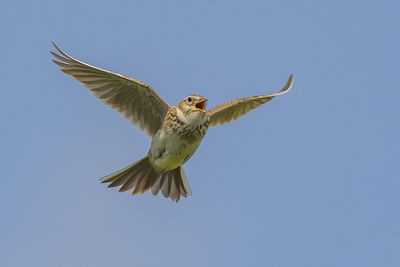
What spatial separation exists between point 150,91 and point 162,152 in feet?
3.36

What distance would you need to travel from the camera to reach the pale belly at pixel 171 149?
13.3 metres

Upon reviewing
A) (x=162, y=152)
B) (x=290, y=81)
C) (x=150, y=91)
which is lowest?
(x=162, y=152)

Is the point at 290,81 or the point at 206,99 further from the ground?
the point at 290,81

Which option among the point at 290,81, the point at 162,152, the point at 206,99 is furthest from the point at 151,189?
the point at 290,81

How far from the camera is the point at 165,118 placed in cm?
1384

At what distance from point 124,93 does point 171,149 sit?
4.63 feet

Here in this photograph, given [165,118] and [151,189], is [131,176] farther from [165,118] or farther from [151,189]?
[165,118]

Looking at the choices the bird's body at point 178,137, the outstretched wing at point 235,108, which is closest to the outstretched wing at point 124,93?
the bird's body at point 178,137

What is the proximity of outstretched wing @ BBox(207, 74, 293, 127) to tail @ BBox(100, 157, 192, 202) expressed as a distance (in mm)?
1136

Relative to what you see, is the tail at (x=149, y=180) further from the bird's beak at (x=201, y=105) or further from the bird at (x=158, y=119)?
the bird's beak at (x=201, y=105)

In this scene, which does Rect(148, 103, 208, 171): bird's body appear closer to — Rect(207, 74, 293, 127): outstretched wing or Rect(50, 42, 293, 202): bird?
Rect(50, 42, 293, 202): bird

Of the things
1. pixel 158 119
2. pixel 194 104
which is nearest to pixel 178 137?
pixel 194 104

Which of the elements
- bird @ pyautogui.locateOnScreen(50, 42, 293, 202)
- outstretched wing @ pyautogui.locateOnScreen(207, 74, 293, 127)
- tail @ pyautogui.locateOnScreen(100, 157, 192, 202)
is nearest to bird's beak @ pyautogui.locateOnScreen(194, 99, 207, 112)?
bird @ pyautogui.locateOnScreen(50, 42, 293, 202)

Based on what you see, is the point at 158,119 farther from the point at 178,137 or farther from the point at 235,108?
the point at 235,108
